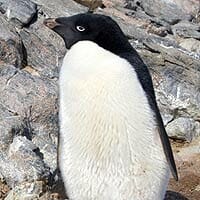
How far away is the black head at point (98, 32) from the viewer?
3613 millimetres

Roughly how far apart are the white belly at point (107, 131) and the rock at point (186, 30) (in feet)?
23.8

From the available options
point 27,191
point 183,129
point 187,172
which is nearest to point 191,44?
point 183,129

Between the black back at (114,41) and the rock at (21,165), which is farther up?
the black back at (114,41)

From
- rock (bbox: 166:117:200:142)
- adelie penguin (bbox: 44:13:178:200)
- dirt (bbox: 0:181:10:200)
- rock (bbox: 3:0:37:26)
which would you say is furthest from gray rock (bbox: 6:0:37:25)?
adelie penguin (bbox: 44:13:178:200)

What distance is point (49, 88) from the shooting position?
645 cm

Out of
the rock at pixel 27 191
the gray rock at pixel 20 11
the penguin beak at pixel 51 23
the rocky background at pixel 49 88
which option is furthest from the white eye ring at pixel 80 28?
the gray rock at pixel 20 11

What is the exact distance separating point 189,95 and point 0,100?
120 inches

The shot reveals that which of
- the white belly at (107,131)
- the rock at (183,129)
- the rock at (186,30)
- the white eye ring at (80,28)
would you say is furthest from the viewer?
the rock at (186,30)

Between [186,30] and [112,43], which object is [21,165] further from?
[186,30]

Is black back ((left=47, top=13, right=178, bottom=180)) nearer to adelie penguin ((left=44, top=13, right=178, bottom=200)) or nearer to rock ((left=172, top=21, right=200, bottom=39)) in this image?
adelie penguin ((left=44, top=13, right=178, bottom=200))

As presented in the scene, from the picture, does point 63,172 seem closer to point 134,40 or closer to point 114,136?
point 114,136

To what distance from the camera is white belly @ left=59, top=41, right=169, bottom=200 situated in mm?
3529

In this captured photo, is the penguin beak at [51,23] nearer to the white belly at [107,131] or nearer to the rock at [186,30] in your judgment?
the white belly at [107,131]

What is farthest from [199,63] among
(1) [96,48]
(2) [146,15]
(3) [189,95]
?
(1) [96,48]
